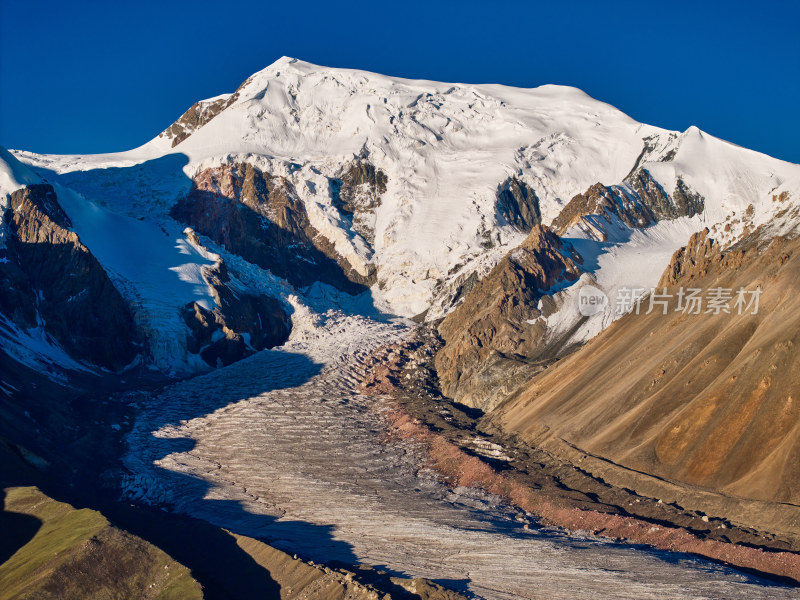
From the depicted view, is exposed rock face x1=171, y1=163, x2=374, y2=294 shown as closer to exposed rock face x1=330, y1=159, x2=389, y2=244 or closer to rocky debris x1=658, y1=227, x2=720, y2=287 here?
exposed rock face x1=330, y1=159, x2=389, y2=244

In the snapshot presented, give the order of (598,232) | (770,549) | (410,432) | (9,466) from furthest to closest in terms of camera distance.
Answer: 1. (598,232)
2. (410,432)
3. (9,466)
4. (770,549)

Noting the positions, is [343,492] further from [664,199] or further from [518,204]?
[664,199]

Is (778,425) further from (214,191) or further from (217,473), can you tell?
(214,191)

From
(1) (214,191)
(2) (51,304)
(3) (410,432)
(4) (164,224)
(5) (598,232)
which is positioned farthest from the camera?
(1) (214,191)

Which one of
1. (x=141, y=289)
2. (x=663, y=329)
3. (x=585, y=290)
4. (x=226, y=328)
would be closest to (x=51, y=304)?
(x=141, y=289)

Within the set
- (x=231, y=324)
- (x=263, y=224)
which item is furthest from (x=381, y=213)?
(x=231, y=324)

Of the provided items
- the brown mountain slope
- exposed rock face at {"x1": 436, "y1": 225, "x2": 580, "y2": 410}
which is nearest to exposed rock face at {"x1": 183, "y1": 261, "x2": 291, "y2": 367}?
exposed rock face at {"x1": 436, "y1": 225, "x2": 580, "y2": 410}
